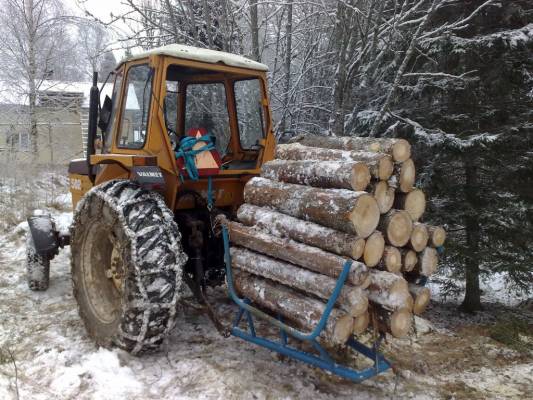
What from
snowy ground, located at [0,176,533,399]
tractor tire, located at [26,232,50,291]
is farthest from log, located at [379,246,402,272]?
tractor tire, located at [26,232,50,291]

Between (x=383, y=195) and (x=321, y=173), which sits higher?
(x=321, y=173)

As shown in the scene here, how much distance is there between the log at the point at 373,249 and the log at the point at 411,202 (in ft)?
1.49

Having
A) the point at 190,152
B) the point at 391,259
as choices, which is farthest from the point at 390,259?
the point at 190,152

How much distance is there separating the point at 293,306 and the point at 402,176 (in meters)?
1.26

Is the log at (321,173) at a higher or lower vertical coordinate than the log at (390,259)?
higher

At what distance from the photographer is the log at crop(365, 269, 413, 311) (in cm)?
328

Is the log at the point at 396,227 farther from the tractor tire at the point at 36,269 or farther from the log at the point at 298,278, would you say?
the tractor tire at the point at 36,269

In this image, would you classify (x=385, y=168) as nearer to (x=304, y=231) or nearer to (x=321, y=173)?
(x=321, y=173)

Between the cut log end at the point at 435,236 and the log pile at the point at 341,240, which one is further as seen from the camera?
the cut log end at the point at 435,236

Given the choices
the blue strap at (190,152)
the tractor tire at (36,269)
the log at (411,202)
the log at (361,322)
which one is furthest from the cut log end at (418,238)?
the tractor tire at (36,269)

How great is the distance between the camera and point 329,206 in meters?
3.38

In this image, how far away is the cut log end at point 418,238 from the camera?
3.62 m

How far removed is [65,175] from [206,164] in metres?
13.0

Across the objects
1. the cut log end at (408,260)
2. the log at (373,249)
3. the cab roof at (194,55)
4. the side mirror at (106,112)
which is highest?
the cab roof at (194,55)
